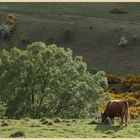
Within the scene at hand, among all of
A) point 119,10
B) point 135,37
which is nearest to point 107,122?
point 135,37

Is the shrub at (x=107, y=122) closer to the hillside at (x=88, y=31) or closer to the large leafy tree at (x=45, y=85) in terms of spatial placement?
the large leafy tree at (x=45, y=85)

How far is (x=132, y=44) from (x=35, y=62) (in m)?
47.6

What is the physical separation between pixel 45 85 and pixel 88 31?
175 feet

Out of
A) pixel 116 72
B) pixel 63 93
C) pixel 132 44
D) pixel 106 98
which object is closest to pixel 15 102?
pixel 63 93

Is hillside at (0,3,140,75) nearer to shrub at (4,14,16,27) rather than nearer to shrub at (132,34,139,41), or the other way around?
shrub at (132,34,139,41)

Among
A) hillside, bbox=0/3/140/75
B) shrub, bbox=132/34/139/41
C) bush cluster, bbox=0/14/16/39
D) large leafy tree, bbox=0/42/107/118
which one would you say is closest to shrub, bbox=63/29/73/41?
hillside, bbox=0/3/140/75

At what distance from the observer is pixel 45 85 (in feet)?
125

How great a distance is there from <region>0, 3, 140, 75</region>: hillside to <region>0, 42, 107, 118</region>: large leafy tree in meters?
34.3

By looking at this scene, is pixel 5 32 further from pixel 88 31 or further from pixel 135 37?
pixel 135 37

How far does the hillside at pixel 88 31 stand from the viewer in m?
80.4

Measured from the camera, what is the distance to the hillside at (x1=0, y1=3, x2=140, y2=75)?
8038 centimetres

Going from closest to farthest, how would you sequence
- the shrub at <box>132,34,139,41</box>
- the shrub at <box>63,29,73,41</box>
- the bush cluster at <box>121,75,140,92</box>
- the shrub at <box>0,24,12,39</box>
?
the bush cluster at <box>121,75,140,92</box> < the shrub at <box>132,34,139,41</box> < the shrub at <box>63,29,73,41</box> < the shrub at <box>0,24,12,39</box>

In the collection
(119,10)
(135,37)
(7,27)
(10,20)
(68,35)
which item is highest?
(119,10)

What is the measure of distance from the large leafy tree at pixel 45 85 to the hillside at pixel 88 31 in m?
34.3
